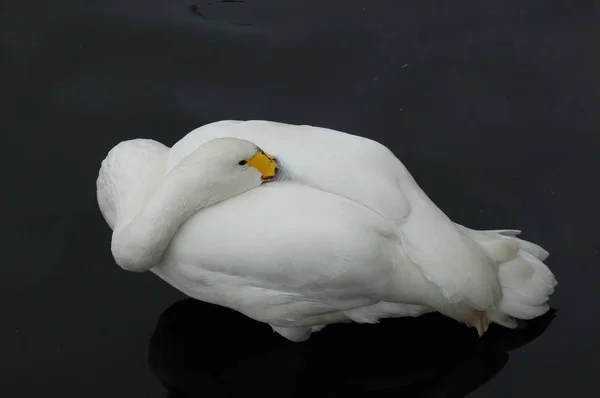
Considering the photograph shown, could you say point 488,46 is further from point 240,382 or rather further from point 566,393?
point 240,382

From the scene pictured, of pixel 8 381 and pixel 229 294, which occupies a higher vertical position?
pixel 229 294

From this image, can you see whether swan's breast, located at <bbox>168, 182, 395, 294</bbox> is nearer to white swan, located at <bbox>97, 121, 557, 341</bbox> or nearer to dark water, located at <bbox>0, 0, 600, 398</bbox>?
white swan, located at <bbox>97, 121, 557, 341</bbox>

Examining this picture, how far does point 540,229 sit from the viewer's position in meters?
3.47

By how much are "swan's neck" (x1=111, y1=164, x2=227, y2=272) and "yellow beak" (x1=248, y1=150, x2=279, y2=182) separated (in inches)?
5.8

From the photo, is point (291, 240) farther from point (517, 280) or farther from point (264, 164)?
point (517, 280)

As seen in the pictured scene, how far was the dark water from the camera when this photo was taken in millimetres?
3143

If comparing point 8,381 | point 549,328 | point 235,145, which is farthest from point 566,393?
point 8,381

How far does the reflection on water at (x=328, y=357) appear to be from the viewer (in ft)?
10.2

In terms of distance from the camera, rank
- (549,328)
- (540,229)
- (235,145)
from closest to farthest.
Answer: (235,145)
(549,328)
(540,229)

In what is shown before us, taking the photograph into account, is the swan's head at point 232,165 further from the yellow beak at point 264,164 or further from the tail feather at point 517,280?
the tail feather at point 517,280

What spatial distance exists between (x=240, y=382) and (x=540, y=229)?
1.32 meters

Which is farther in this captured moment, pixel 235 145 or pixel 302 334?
pixel 302 334

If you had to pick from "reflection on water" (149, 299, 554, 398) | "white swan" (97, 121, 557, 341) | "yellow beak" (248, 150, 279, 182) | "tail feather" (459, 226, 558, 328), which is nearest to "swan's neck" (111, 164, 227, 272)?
"white swan" (97, 121, 557, 341)

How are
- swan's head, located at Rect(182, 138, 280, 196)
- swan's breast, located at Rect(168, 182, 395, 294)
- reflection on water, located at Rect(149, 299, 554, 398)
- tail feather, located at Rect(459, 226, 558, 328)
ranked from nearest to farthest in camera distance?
1. swan's breast, located at Rect(168, 182, 395, 294)
2. swan's head, located at Rect(182, 138, 280, 196)
3. tail feather, located at Rect(459, 226, 558, 328)
4. reflection on water, located at Rect(149, 299, 554, 398)
